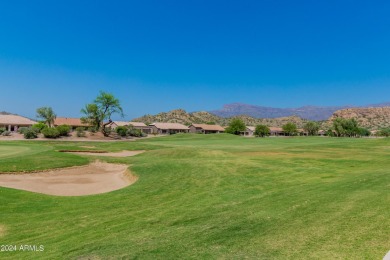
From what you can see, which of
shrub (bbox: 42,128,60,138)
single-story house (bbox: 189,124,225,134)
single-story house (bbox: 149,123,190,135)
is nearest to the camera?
shrub (bbox: 42,128,60,138)

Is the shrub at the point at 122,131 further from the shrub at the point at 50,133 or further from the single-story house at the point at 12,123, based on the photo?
the single-story house at the point at 12,123

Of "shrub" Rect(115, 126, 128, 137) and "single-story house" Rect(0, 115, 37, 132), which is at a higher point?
"single-story house" Rect(0, 115, 37, 132)

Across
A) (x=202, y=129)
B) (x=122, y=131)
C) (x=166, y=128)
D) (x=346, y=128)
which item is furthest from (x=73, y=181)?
(x=346, y=128)

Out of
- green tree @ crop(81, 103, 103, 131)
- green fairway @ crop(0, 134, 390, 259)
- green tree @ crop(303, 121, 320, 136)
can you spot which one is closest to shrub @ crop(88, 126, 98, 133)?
green tree @ crop(81, 103, 103, 131)

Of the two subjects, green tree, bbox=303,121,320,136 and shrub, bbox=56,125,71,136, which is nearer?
shrub, bbox=56,125,71,136

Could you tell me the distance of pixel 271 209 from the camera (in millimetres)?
12797

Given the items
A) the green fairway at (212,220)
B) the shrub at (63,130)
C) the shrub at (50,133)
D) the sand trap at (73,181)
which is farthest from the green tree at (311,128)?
the green fairway at (212,220)

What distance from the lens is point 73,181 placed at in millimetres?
25594

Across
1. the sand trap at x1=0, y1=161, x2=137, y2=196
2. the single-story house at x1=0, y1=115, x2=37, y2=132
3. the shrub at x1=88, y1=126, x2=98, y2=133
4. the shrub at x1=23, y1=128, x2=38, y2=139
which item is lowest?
the sand trap at x1=0, y1=161, x2=137, y2=196

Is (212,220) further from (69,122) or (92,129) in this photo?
(69,122)

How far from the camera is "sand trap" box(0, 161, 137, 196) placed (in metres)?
22.2

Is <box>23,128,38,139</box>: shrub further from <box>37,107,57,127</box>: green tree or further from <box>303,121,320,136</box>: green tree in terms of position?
<box>303,121,320,136</box>: green tree

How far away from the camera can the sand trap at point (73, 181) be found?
72.7 feet

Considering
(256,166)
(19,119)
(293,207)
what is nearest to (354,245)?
(293,207)
